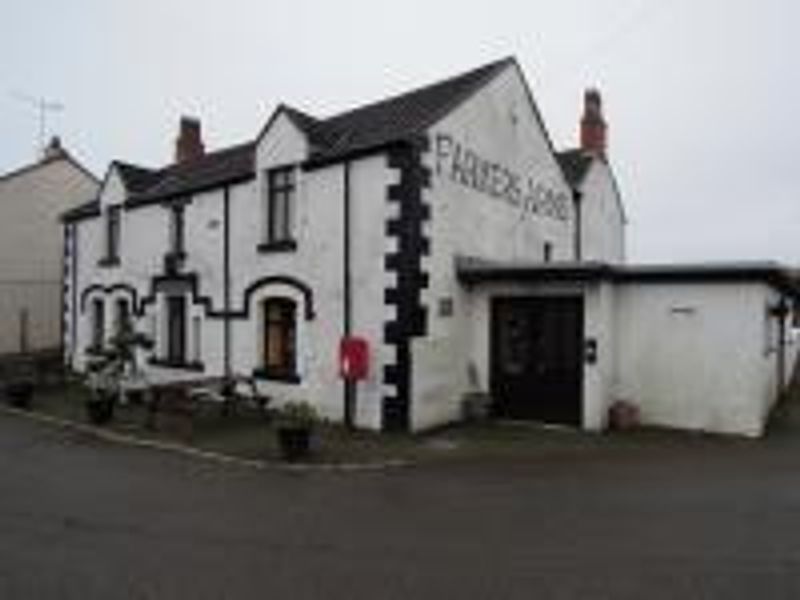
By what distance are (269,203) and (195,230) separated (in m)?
3.02

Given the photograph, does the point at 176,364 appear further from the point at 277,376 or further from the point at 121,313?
the point at 277,376

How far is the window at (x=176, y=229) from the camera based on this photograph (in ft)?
64.5

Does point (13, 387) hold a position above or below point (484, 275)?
below

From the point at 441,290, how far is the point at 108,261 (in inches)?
475

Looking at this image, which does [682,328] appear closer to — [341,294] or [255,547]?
[341,294]

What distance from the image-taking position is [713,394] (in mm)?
14281

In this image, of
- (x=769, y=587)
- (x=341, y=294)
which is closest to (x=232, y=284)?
(x=341, y=294)

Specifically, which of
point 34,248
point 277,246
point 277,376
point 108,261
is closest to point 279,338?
point 277,376

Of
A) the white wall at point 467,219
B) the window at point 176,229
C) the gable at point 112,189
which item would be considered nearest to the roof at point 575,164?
the white wall at point 467,219

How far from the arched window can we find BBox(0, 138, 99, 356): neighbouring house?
15010 millimetres

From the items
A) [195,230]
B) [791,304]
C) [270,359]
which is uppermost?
[195,230]

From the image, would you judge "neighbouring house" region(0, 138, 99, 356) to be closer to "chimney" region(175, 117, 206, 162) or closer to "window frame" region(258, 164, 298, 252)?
"chimney" region(175, 117, 206, 162)

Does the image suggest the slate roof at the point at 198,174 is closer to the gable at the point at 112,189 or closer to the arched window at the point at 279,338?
the gable at the point at 112,189

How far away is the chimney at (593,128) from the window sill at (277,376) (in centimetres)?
1355
